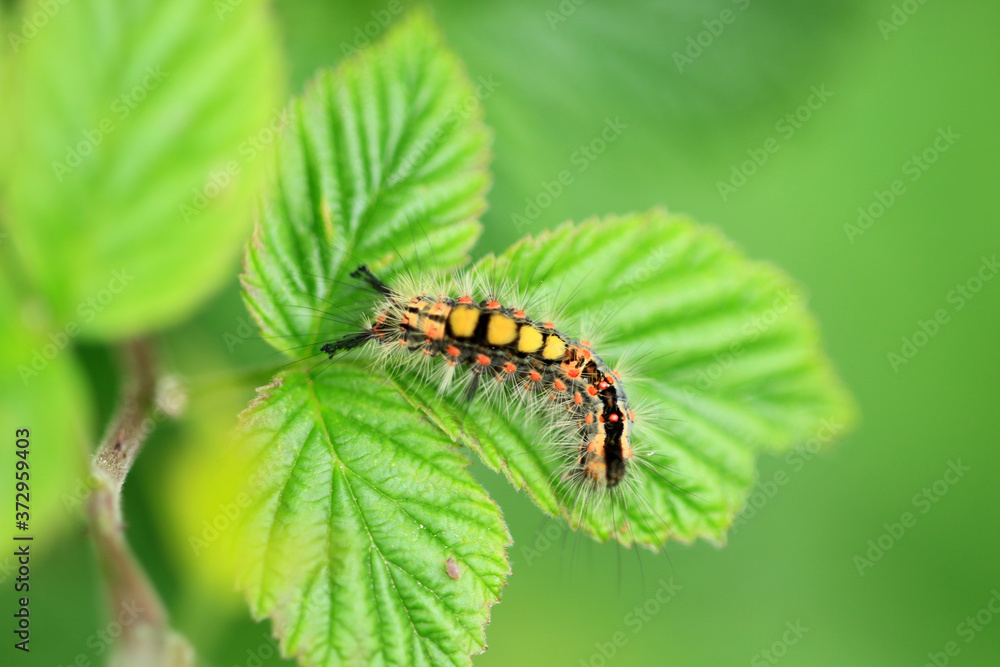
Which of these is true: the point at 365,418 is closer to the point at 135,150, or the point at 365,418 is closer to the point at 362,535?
the point at 362,535

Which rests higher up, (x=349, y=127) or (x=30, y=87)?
(x=349, y=127)

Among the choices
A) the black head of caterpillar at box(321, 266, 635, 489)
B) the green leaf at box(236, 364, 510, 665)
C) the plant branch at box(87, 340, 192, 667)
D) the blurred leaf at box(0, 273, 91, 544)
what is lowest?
the plant branch at box(87, 340, 192, 667)

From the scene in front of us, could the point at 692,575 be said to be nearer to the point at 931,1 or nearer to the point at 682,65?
the point at 682,65

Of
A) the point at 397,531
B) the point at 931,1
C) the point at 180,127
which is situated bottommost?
the point at 397,531

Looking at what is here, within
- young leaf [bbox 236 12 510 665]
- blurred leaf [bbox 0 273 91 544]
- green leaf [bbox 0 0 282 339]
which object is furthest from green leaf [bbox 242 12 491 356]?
blurred leaf [bbox 0 273 91 544]

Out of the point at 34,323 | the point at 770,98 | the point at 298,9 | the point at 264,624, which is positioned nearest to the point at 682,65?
the point at 770,98

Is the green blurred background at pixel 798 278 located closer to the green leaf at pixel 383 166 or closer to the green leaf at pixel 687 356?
the green leaf at pixel 383 166

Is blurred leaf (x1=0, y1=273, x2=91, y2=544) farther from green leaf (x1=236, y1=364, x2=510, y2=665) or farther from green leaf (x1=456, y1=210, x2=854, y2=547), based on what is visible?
green leaf (x1=456, y1=210, x2=854, y2=547)
